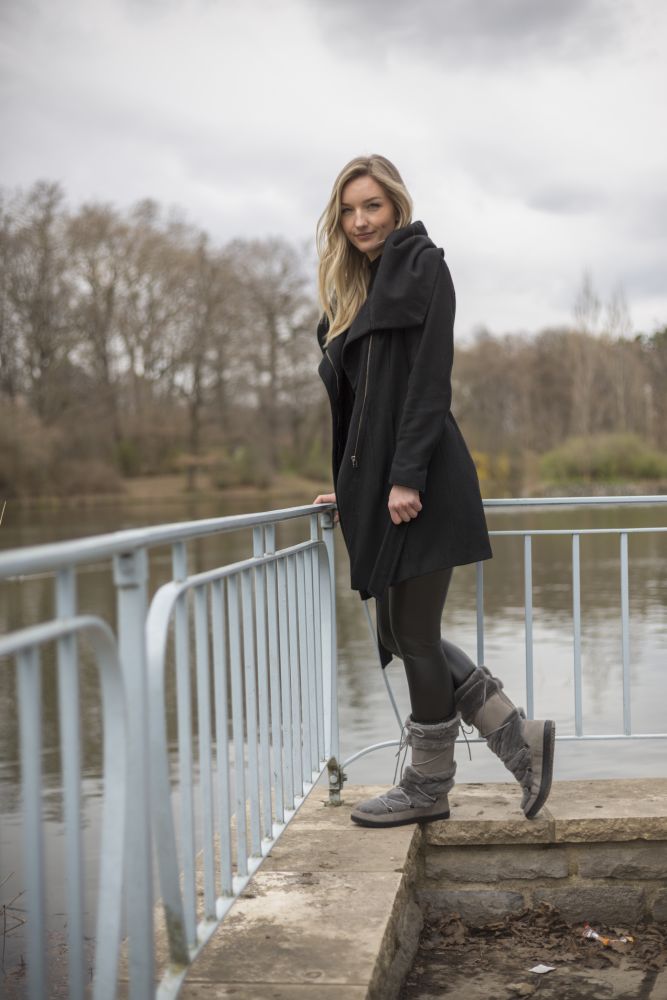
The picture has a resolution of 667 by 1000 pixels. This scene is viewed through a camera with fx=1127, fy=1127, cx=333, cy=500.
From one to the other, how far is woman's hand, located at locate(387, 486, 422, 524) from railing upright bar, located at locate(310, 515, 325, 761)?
1.48 feet

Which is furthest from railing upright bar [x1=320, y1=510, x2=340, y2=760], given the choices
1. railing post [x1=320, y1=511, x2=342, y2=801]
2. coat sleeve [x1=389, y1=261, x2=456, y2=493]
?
coat sleeve [x1=389, y1=261, x2=456, y2=493]

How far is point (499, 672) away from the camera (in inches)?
280

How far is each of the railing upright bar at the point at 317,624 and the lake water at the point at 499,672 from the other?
830 mm

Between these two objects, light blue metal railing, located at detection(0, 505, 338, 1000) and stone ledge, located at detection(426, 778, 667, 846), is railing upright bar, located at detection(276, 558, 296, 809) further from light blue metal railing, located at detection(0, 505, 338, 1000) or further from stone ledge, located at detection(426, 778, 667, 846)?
stone ledge, located at detection(426, 778, 667, 846)

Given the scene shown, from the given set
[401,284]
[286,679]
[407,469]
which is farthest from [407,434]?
[286,679]

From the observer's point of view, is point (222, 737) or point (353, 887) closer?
point (222, 737)

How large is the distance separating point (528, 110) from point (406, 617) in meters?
33.8

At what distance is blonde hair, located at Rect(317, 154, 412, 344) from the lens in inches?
104

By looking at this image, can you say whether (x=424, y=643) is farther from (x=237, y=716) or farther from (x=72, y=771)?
(x=72, y=771)

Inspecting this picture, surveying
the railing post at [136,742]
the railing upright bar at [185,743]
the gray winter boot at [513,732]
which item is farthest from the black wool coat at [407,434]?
the railing post at [136,742]

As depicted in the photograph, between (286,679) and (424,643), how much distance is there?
1.08ft

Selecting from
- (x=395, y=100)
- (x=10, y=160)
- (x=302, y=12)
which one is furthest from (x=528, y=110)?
(x=10, y=160)

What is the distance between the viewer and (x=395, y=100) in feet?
126

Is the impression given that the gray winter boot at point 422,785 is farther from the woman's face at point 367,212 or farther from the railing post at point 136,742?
the railing post at point 136,742
